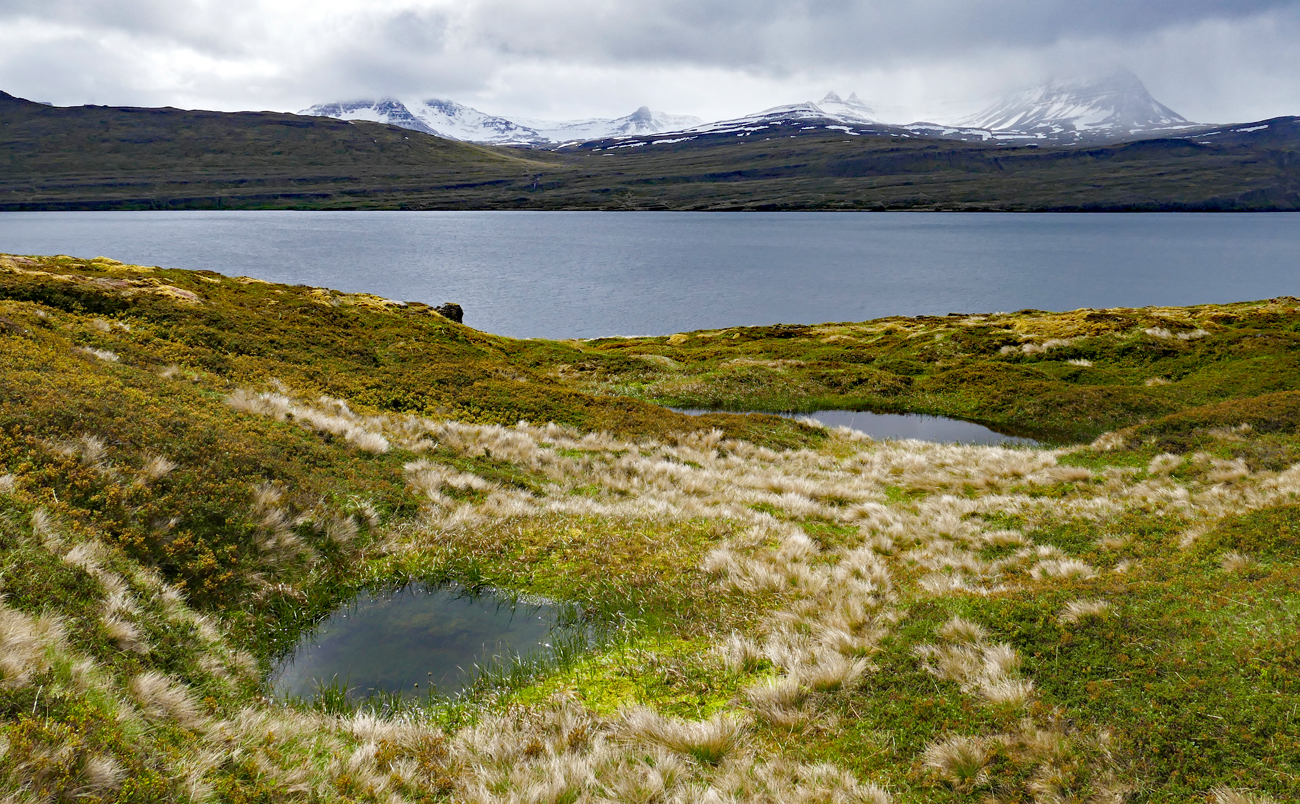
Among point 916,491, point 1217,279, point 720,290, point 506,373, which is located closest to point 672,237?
point 720,290

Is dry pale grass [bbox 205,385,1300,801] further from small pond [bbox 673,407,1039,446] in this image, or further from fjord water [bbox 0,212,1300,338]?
fjord water [bbox 0,212,1300,338]

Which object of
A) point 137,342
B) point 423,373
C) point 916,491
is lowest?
point 916,491

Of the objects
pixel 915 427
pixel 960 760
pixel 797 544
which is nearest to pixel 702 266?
pixel 915 427

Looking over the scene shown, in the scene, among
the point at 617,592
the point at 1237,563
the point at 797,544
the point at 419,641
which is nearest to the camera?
the point at 1237,563

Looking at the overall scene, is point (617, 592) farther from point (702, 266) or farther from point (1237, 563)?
point (702, 266)

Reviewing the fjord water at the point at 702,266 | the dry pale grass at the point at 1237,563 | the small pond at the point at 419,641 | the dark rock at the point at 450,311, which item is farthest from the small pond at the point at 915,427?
the fjord water at the point at 702,266

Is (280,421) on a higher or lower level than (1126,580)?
higher

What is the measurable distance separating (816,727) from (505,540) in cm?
713

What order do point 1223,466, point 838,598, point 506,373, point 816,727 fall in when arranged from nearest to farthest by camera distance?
point 816,727 → point 838,598 → point 1223,466 → point 506,373

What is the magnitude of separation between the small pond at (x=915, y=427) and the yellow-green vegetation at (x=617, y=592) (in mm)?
7729

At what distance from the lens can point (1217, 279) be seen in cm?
10181

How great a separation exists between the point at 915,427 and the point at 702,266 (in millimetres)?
90067

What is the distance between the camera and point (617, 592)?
1067 cm

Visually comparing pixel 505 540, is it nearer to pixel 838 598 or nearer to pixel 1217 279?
pixel 838 598
